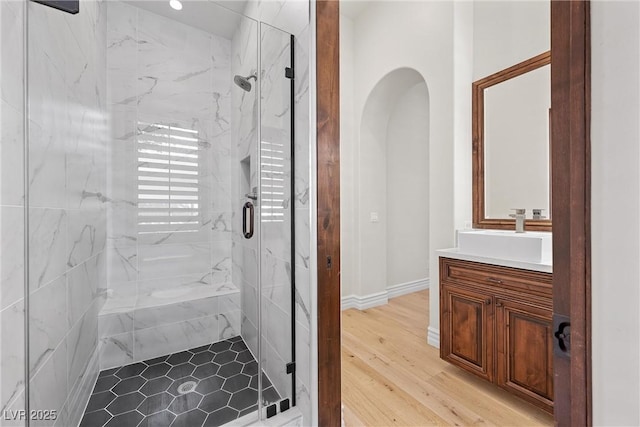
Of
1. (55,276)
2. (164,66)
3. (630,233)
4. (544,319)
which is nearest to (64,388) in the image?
(55,276)

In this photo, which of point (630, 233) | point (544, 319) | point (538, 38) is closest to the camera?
point (630, 233)

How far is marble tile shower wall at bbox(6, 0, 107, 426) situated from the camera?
881mm

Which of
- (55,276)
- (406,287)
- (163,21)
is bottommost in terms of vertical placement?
(406,287)

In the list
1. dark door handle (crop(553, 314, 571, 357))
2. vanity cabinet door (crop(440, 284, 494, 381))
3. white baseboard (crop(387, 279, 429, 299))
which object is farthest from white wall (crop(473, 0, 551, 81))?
white baseboard (crop(387, 279, 429, 299))

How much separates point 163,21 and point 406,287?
12.3 feet

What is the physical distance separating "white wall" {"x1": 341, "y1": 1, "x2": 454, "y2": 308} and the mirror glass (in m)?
0.34

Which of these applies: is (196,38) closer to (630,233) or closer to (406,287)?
(630,233)

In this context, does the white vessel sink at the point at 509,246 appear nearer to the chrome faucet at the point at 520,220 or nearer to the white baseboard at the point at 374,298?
the chrome faucet at the point at 520,220

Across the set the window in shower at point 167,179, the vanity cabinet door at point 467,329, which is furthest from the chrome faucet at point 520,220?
the window in shower at point 167,179

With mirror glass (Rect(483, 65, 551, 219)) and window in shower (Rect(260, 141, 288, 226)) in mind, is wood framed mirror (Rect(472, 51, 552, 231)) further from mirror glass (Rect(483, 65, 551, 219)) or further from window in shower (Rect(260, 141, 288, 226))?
window in shower (Rect(260, 141, 288, 226))

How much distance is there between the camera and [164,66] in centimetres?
184

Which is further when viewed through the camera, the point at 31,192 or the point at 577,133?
the point at 31,192

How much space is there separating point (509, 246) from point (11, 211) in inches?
88.3

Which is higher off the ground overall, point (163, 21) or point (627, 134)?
point (163, 21)
